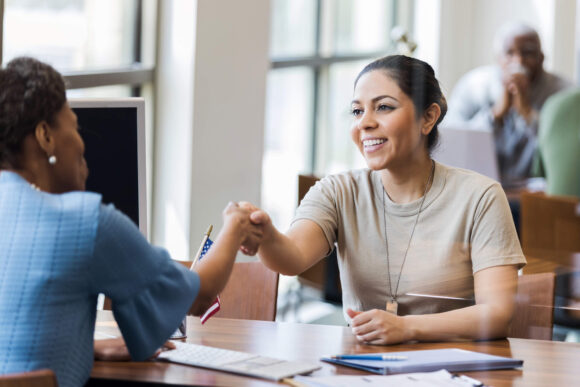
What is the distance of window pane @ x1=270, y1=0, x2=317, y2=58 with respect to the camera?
4746 mm

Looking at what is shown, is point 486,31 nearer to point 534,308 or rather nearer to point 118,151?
point 534,308

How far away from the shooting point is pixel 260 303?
7.96ft

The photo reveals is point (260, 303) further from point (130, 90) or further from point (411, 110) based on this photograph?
point (130, 90)

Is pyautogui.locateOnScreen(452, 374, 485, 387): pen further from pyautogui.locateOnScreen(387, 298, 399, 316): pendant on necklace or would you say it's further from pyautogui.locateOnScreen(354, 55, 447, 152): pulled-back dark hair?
pyautogui.locateOnScreen(354, 55, 447, 152): pulled-back dark hair

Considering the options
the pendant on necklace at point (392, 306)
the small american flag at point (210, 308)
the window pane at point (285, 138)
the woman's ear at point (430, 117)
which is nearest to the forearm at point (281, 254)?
the small american flag at point (210, 308)

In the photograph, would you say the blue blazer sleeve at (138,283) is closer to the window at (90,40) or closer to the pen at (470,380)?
the pen at (470,380)

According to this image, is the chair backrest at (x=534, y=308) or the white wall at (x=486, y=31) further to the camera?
the white wall at (x=486, y=31)

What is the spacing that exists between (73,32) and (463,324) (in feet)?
6.16

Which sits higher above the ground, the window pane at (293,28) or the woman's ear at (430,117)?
the window pane at (293,28)

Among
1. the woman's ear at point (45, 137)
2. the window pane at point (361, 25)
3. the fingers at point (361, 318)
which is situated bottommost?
the fingers at point (361, 318)

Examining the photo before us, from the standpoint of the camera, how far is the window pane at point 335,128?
5.28 metres

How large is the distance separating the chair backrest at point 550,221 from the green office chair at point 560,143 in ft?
0.18

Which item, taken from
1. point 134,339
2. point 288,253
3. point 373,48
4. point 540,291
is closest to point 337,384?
point 134,339

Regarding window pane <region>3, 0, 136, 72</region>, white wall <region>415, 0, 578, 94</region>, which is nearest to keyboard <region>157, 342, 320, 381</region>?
window pane <region>3, 0, 136, 72</region>
